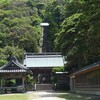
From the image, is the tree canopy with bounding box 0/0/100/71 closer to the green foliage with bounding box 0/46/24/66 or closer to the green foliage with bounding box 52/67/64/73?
the green foliage with bounding box 0/46/24/66

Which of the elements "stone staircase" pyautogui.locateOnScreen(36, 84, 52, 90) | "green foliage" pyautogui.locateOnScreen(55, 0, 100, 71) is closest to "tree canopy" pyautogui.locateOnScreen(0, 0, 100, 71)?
"green foliage" pyautogui.locateOnScreen(55, 0, 100, 71)

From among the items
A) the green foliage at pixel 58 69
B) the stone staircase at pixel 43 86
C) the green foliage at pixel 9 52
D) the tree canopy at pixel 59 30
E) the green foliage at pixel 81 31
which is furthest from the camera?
the green foliage at pixel 9 52

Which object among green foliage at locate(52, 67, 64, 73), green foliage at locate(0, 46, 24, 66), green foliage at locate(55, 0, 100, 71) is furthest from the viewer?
green foliage at locate(0, 46, 24, 66)

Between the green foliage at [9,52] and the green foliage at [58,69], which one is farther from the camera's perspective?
the green foliage at [9,52]

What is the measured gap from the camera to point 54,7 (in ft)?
240

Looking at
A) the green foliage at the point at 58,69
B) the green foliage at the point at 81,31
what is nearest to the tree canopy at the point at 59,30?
the green foliage at the point at 81,31

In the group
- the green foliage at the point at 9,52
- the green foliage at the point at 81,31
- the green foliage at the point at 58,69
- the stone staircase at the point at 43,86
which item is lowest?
the stone staircase at the point at 43,86

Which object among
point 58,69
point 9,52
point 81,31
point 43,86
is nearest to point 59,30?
point 81,31

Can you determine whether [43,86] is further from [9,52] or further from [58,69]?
[9,52]

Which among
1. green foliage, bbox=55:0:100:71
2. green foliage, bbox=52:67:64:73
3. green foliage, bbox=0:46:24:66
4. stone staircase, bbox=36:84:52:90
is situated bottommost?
stone staircase, bbox=36:84:52:90

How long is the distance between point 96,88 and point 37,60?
24831 mm

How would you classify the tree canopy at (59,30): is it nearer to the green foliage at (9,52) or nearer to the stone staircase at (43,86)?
the green foliage at (9,52)

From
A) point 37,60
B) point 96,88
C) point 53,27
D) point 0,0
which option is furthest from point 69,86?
point 0,0

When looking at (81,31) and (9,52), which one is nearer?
(81,31)
